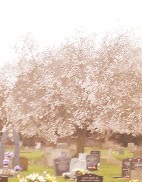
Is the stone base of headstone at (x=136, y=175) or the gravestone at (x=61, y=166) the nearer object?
the stone base of headstone at (x=136, y=175)

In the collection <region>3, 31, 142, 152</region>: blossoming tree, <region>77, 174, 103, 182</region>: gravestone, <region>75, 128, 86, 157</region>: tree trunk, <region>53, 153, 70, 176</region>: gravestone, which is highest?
<region>3, 31, 142, 152</region>: blossoming tree

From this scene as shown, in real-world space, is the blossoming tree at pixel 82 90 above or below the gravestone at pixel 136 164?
above

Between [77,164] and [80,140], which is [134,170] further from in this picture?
[80,140]

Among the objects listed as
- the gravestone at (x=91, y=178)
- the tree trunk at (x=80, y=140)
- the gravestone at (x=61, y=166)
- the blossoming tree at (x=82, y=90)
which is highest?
the blossoming tree at (x=82, y=90)

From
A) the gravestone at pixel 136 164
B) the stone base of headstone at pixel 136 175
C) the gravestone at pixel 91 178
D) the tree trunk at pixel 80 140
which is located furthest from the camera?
the tree trunk at pixel 80 140

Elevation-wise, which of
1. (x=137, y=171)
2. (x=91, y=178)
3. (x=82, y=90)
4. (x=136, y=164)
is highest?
(x=82, y=90)

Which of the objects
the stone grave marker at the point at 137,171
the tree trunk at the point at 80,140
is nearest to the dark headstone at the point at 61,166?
the stone grave marker at the point at 137,171

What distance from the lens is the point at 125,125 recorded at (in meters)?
38.2

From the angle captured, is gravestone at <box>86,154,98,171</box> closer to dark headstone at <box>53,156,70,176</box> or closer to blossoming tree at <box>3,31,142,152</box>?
dark headstone at <box>53,156,70,176</box>

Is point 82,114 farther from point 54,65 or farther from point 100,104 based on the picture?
point 54,65

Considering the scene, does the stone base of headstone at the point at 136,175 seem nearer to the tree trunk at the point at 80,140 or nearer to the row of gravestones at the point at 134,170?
the row of gravestones at the point at 134,170

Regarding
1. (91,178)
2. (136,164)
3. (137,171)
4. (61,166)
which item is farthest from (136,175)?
(61,166)

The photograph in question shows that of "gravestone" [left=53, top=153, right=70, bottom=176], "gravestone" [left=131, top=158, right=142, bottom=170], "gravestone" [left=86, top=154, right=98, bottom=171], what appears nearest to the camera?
"gravestone" [left=131, top=158, right=142, bottom=170]

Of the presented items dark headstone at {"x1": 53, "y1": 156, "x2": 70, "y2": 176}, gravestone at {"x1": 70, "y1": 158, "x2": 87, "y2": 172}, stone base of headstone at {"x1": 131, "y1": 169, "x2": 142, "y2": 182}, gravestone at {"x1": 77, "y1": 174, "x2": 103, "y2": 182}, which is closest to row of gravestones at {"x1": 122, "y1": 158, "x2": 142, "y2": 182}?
stone base of headstone at {"x1": 131, "y1": 169, "x2": 142, "y2": 182}
